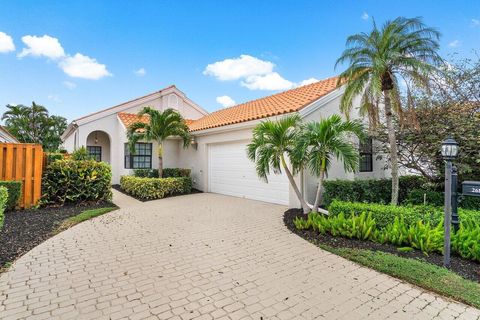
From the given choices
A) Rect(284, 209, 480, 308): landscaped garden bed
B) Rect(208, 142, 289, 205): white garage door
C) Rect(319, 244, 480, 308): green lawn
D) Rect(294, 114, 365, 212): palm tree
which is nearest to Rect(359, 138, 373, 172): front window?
Rect(208, 142, 289, 205): white garage door

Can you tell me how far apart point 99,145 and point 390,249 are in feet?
64.0

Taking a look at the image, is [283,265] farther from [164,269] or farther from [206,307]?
[164,269]

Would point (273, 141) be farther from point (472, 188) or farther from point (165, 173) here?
point (165, 173)

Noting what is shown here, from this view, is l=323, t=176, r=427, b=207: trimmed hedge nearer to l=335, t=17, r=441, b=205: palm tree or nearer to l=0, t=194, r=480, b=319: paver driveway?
l=335, t=17, r=441, b=205: palm tree

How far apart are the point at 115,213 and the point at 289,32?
11.3m

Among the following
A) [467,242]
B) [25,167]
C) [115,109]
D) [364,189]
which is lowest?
[467,242]

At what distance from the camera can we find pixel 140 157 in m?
14.9

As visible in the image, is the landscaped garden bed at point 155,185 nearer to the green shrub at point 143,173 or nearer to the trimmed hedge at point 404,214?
the green shrub at point 143,173

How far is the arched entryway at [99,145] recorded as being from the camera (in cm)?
1839

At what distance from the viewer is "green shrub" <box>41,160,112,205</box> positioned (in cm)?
923

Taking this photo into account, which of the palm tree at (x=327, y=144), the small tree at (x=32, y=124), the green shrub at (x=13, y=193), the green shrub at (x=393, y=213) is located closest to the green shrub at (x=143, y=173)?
the green shrub at (x=13, y=193)

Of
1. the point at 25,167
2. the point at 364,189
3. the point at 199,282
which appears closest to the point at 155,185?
the point at 25,167

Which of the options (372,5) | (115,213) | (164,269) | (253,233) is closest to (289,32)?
(372,5)

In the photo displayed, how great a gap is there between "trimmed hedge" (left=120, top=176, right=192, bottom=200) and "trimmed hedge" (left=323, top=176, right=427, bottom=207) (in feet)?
23.2
